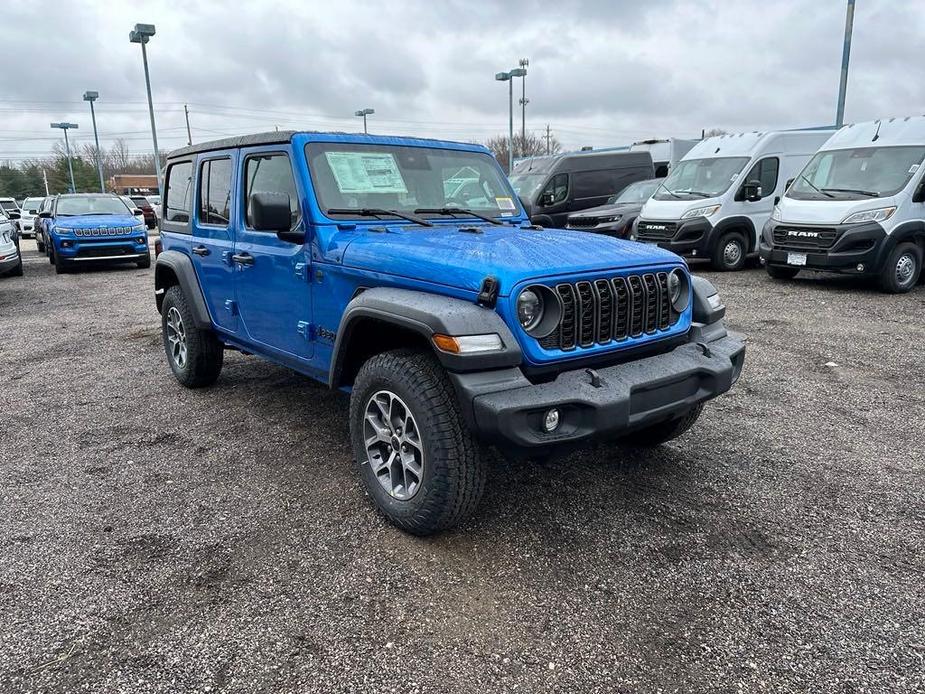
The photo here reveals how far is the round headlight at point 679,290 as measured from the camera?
11.3 feet

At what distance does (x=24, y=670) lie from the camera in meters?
2.38

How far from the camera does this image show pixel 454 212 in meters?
4.18

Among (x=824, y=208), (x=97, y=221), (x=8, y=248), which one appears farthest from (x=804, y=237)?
(x=97, y=221)

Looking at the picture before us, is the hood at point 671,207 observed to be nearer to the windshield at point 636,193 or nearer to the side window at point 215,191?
the windshield at point 636,193

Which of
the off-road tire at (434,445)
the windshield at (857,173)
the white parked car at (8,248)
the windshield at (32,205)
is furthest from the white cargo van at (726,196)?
the windshield at (32,205)

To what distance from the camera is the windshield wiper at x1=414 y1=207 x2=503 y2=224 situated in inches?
161

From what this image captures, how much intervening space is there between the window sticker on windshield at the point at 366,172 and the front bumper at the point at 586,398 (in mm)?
1690

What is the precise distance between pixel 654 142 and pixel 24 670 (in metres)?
21.4

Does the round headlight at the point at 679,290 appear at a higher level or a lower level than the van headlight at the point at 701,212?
lower

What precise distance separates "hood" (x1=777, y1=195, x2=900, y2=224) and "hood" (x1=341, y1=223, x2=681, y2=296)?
740 centimetres

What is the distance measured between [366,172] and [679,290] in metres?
1.94

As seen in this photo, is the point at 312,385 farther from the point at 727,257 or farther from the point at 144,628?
the point at 727,257

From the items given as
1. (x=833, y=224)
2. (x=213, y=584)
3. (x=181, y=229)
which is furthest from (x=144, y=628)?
(x=833, y=224)

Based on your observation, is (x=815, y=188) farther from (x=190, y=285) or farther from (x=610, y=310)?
(x=190, y=285)
